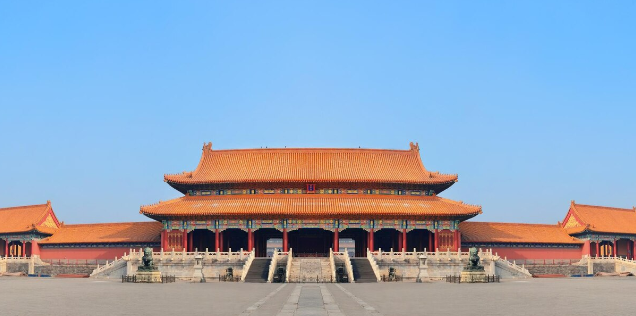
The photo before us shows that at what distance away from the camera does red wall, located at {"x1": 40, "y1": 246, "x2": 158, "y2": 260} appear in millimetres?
79125

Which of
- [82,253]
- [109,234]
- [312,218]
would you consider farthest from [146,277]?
[82,253]

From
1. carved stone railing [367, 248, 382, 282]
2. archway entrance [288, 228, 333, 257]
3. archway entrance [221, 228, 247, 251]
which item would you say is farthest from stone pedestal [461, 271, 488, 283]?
archway entrance [221, 228, 247, 251]

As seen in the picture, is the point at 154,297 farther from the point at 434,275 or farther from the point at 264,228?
the point at 264,228

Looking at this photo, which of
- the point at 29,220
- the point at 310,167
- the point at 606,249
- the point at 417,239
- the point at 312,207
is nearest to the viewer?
the point at 312,207

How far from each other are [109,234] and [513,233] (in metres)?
42.6

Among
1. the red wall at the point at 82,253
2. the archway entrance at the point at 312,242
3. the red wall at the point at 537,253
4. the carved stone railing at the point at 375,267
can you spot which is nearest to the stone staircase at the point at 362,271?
the carved stone railing at the point at 375,267

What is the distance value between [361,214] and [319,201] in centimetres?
→ 536

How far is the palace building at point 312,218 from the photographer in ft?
245

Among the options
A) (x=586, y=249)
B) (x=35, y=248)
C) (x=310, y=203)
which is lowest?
(x=586, y=249)

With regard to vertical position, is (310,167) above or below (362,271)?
above

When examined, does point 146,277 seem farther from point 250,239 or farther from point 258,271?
point 250,239

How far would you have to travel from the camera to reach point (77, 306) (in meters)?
31.1

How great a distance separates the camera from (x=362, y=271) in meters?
61.3

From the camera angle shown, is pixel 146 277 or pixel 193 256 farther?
pixel 193 256
